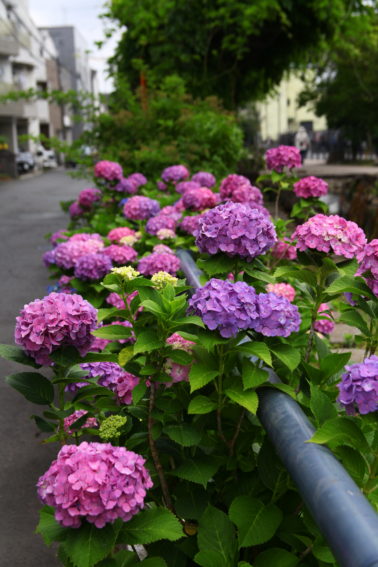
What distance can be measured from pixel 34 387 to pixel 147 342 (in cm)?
44

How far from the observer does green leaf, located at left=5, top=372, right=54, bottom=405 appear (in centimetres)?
205

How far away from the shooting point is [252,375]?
1.83m

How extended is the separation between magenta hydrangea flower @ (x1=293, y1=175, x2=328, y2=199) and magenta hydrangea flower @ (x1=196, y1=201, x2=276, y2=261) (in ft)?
6.41

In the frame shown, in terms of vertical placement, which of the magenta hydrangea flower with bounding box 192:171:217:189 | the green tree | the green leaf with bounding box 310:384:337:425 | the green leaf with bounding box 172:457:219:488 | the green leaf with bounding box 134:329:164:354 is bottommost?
the green leaf with bounding box 172:457:219:488

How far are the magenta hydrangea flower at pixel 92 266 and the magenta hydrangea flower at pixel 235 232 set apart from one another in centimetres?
169

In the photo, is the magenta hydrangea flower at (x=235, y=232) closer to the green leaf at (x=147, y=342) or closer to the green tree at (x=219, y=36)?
the green leaf at (x=147, y=342)

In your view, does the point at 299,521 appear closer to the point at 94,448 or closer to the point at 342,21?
the point at 94,448

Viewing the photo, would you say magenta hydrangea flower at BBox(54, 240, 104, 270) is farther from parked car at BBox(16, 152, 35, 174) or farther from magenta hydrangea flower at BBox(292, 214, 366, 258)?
parked car at BBox(16, 152, 35, 174)

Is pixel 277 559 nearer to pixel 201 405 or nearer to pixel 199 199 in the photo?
pixel 201 405

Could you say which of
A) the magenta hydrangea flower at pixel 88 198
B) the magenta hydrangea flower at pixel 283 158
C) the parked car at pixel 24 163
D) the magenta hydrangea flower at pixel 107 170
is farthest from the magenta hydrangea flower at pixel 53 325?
the parked car at pixel 24 163

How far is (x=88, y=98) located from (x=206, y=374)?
9.50 metres

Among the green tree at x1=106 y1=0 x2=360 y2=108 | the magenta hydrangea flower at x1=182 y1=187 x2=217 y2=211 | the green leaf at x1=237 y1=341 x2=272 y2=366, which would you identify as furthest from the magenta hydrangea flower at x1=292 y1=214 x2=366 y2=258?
the green tree at x1=106 y1=0 x2=360 y2=108

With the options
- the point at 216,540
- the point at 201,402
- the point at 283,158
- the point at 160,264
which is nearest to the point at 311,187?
A: the point at 283,158

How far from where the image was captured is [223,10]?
13.2 metres
